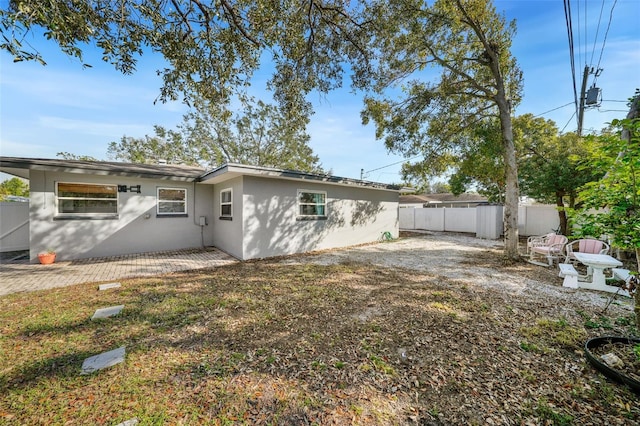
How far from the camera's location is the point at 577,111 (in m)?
8.98

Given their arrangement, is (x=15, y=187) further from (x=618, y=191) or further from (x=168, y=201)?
(x=618, y=191)

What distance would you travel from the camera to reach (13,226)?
26.2ft

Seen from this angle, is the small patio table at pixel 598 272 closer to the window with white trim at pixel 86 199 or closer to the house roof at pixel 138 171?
the house roof at pixel 138 171

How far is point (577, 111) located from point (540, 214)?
5.04m

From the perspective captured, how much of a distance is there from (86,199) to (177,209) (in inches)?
91.5

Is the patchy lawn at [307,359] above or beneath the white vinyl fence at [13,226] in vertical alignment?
beneath

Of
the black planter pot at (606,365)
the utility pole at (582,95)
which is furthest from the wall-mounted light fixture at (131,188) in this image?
the utility pole at (582,95)

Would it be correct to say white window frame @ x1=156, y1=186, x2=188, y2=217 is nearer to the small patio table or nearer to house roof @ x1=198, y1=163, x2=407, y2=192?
house roof @ x1=198, y1=163, x2=407, y2=192

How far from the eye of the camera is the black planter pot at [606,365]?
2100 millimetres

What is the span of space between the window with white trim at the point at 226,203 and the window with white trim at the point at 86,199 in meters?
3.01

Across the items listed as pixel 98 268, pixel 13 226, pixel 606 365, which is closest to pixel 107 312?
pixel 98 268

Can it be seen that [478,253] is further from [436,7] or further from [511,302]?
[436,7]

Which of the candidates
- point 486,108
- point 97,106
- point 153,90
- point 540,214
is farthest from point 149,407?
point 540,214

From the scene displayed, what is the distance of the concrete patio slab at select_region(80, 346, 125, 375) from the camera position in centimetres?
232
